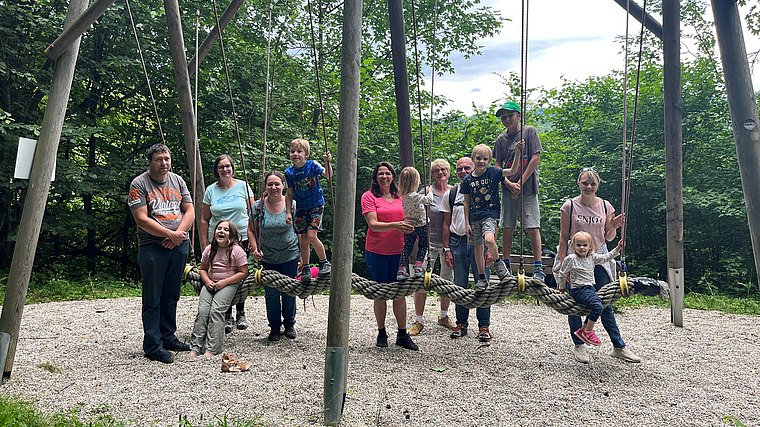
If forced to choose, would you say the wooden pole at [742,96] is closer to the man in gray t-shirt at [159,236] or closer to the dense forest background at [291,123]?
the man in gray t-shirt at [159,236]

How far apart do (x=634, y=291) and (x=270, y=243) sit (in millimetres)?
2747

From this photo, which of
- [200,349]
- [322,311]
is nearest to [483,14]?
[322,311]

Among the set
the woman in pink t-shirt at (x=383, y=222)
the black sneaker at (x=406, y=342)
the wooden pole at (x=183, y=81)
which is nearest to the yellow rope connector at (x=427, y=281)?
the woman in pink t-shirt at (x=383, y=222)

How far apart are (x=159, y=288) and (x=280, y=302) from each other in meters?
1.08

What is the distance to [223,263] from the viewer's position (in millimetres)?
4582

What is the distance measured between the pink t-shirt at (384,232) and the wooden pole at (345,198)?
1.04 meters

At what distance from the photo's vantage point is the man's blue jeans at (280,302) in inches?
187

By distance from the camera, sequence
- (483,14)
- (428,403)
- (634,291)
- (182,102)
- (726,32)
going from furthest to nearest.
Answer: (483,14)
(182,102)
(726,32)
(634,291)
(428,403)

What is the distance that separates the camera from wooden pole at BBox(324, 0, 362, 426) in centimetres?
322

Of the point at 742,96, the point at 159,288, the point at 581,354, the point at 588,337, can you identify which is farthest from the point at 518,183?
the point at 159,288

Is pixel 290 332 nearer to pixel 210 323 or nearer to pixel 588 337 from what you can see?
pixel 210 323

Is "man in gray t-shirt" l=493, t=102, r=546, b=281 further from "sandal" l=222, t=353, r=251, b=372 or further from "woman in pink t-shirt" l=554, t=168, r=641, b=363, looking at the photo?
"sandal" l=222, t=353, r=251, b=372

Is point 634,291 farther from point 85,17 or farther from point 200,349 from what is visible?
point 85,17

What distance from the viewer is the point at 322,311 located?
670 centimetres
